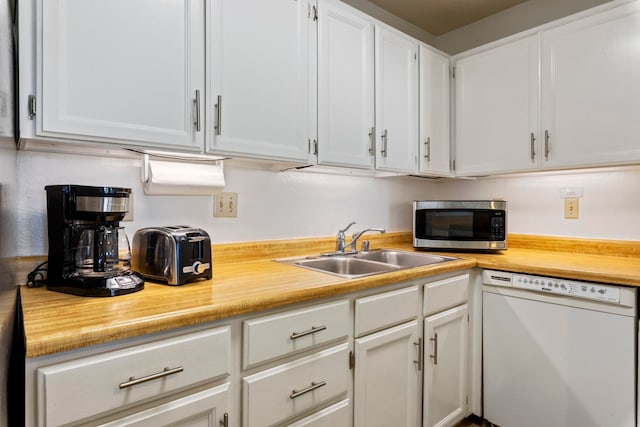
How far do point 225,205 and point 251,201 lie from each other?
146 millimetres

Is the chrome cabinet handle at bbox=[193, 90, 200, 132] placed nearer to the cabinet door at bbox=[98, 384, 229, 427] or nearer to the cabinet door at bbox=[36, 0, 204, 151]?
the cabinet door at bbox=[36, 0, 204, 151]

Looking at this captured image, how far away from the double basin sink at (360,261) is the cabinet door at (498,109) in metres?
0.71

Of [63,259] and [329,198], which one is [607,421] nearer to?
[329,198]

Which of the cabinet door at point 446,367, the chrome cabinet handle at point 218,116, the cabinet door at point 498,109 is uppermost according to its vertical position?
the cabinet door at point 498,109

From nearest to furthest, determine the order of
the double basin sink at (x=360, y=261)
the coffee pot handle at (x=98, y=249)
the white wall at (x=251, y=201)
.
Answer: the coffee pot handle at (x=98, y=249)
the white wall at (x=251, y=201)
the double basin sink at (x=360, y=261)

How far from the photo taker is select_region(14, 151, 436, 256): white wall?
127cm

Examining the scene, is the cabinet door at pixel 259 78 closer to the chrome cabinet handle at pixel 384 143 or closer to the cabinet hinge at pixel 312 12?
the cabinet hinge at pixel 312 12

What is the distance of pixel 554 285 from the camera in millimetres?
1623

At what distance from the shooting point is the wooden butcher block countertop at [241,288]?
83 cm

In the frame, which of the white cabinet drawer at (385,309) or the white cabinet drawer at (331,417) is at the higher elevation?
the white cabinet drawer at (385,309)

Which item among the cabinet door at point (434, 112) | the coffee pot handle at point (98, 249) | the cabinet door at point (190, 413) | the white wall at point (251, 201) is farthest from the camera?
the cabinet door at point (434, 112)

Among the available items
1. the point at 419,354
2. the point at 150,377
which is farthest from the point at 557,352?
the point at 150,377

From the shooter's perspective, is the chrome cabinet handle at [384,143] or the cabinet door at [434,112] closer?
the chrome cabinet handle at [384,143]

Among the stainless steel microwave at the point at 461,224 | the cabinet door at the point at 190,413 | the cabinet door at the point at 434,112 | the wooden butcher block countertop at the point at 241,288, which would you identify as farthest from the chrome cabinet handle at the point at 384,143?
the cabinet door at the point at 190,413
